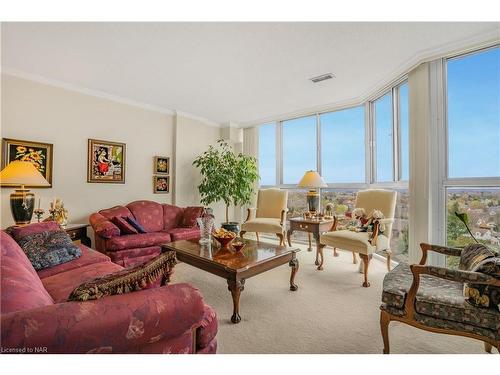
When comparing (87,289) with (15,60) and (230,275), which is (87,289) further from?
(15,60)

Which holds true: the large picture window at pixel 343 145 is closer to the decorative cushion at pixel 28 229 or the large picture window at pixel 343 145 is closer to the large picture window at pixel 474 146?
the large picture window at pixel 474 146

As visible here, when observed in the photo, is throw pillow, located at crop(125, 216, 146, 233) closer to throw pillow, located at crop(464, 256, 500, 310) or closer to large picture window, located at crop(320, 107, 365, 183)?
large picture window, located at crop(320, 107, 365, 183)

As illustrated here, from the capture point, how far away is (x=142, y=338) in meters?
0.93

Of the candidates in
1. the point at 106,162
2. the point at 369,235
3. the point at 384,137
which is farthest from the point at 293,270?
the point at 106,162

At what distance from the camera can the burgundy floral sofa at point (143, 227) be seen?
3.11 metres

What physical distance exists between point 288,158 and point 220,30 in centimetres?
337

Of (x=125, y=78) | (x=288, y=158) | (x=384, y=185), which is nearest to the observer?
(x=125, y=78)

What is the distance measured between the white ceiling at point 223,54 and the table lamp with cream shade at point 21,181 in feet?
4.09

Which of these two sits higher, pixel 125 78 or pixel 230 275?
pixel 125 78

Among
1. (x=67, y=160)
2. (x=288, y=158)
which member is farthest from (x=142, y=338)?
(x=288, y=158)

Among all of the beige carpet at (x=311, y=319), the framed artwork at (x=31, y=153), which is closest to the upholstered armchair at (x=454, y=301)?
the beige carpet at (x=311, y=319)

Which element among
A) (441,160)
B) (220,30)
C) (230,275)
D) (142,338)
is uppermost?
(220,30)

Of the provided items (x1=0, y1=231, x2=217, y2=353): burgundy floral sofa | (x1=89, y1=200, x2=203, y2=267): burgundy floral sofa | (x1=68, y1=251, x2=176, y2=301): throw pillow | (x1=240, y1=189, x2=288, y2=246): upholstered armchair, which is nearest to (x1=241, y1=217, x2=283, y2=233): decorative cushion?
(x1=240, y1=189, x2=288, y2=246): upholstered armchair

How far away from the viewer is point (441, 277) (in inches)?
57.9
